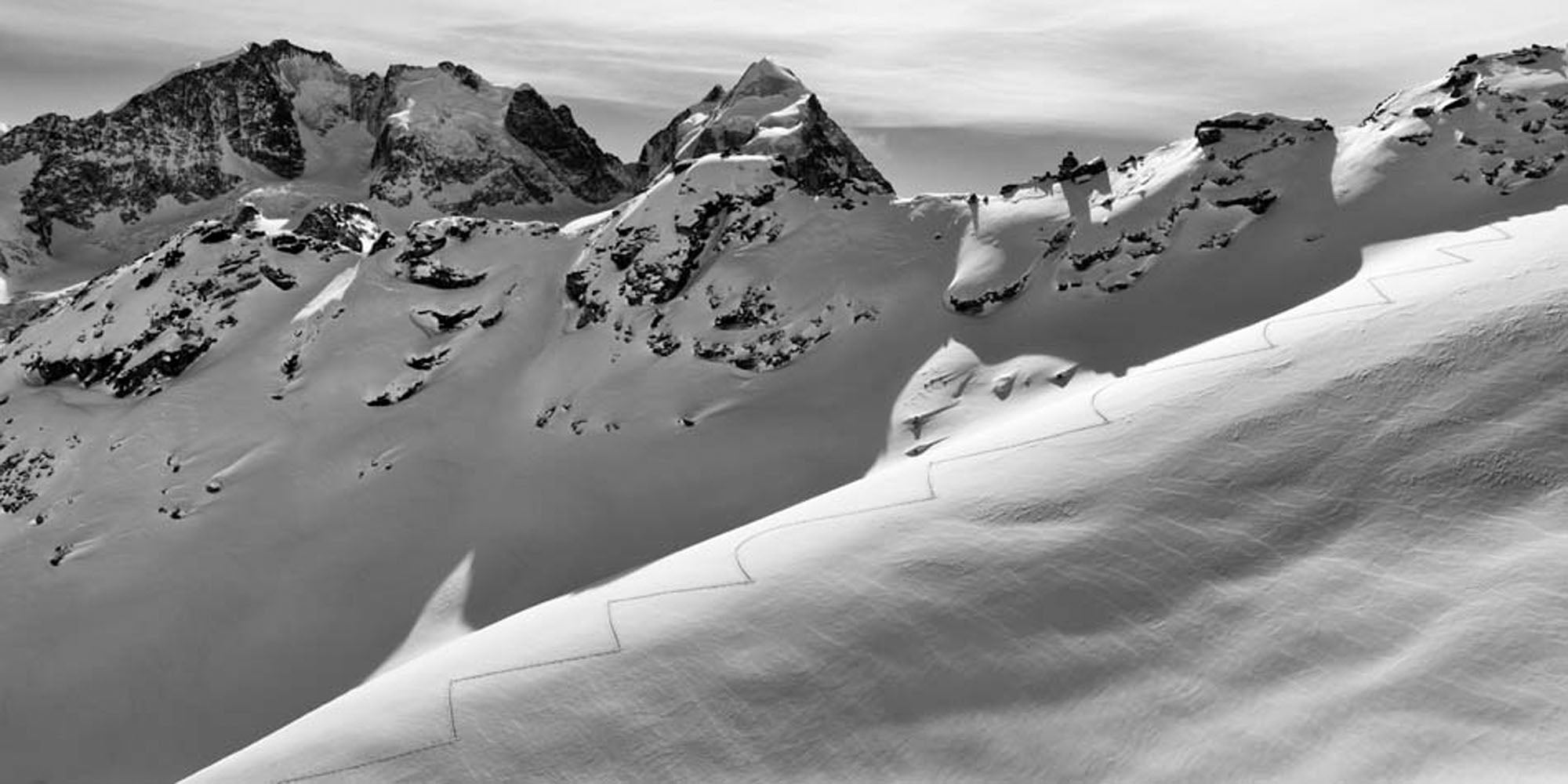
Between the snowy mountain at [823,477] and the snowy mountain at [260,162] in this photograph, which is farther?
the snowy mountain at [260,162]

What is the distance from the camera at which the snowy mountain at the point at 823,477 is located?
44.4ft

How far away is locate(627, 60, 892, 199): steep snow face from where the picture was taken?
128500 mm

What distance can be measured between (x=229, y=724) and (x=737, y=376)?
109ft

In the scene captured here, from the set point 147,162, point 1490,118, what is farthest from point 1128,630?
point 147,162

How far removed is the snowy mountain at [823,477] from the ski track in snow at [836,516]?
0.17 metres

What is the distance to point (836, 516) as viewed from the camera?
22.5m

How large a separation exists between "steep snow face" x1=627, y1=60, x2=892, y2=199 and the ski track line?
80.8 meters

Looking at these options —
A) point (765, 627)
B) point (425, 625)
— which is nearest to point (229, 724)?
point (425, 625)

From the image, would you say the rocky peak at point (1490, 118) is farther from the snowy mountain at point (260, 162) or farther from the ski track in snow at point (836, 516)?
the snowy mountain at point (260, 162)

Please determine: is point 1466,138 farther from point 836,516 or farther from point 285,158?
point 285,158

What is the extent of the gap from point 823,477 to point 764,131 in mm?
98475

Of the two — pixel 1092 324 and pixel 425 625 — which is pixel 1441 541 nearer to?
pixel 1092 324

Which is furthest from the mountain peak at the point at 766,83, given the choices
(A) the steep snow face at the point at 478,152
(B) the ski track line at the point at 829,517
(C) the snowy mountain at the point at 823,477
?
(B) the ski track line at the point at 829,517

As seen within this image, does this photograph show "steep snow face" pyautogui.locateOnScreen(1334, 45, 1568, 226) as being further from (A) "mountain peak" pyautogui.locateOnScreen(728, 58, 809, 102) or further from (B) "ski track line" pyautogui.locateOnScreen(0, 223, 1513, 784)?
(A) "mountain peak" pyautogui.locateOnScreen(728, 58, 809, 102)
